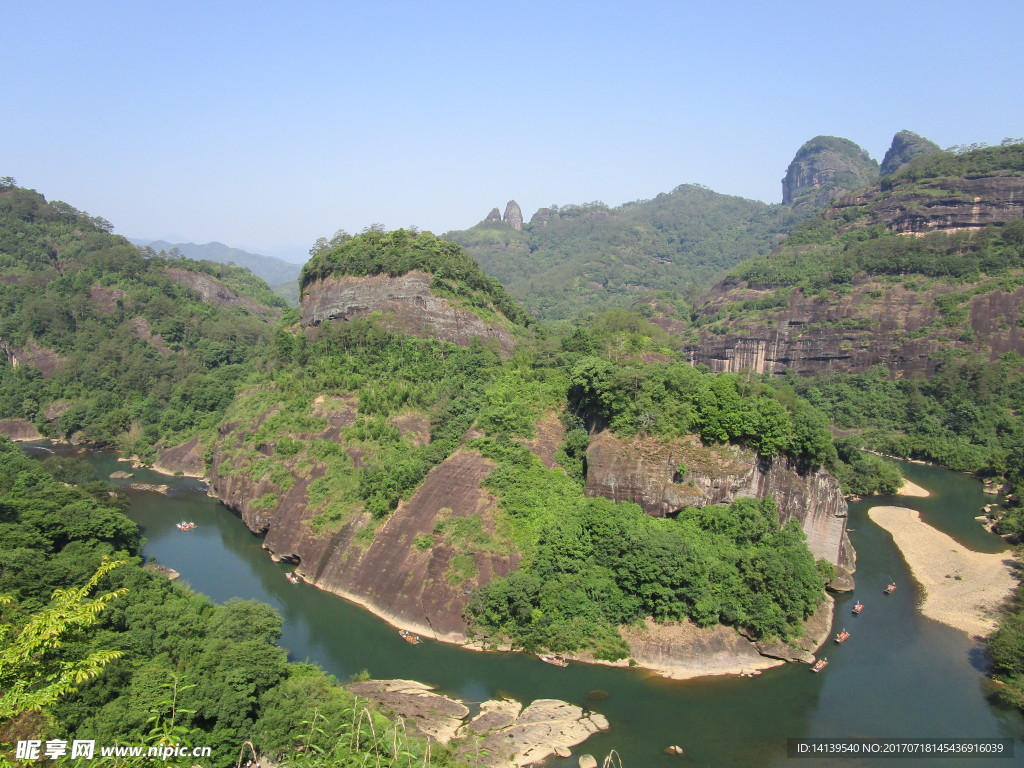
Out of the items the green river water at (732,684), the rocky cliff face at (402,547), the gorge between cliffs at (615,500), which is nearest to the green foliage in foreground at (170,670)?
the green river water at (732,684)

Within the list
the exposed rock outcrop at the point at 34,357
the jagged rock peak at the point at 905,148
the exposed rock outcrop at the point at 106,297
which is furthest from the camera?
the jagged rock peak at the point at 905,148

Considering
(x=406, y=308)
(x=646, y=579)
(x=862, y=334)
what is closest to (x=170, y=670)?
(x=646, y=579)

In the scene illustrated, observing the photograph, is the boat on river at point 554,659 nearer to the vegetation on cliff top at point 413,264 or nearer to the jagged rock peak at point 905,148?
the vegetation on cliff top at point 413,264

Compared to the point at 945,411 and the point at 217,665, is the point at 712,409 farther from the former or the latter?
the point at 945,411

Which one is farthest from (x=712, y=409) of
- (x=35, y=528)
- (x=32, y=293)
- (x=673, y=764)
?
(x=32, y=293)

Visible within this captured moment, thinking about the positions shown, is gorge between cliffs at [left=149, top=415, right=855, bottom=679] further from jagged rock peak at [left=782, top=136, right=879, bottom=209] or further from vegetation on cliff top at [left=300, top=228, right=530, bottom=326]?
jagged rock peak at [left=782, top=136, right=879, bottom=209]

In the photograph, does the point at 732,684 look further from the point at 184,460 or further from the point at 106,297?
the point at 106,297

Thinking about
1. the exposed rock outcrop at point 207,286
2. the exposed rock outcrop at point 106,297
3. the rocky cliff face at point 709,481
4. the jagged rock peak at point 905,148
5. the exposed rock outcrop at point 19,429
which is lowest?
the exposed rock outcrop at point 19,429
